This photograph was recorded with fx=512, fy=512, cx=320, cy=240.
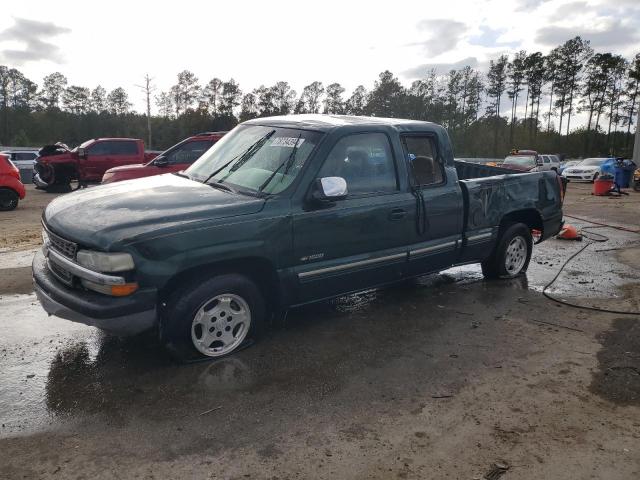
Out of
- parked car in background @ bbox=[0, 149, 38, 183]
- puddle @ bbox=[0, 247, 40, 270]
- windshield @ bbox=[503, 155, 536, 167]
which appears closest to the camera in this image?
puddle @ bbox=[0, 247, 40, 270]

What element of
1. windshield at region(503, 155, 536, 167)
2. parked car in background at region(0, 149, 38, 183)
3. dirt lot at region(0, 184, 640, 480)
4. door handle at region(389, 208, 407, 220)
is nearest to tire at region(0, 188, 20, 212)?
dirt lot at region(0, 184, 640, 480)

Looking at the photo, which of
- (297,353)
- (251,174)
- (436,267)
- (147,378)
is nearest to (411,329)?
(436,267)

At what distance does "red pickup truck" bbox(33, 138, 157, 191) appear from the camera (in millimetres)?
16844

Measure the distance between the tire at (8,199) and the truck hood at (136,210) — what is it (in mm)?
10372

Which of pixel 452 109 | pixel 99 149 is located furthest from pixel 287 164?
pixel 452 109

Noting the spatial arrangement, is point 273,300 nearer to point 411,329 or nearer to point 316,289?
point 316,289

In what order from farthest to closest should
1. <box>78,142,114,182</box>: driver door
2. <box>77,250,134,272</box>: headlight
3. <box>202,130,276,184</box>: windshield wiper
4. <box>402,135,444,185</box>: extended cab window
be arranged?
<box>78,142,114,182</box>: driver door → <box>402,135,444,185</box>: extended cab window → <box>202,130,276,184</box>: windshield wiper → <box>77,250,134,272</box>: headlight

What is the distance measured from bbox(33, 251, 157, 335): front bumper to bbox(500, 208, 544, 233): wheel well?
4420 mm

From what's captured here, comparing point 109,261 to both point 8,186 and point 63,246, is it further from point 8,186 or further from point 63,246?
point 8,186

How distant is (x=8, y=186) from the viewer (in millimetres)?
12898

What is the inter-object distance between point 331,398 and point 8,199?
1273cm

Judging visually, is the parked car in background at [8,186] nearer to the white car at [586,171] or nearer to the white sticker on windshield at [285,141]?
the white sticker on windshield at [285,141]

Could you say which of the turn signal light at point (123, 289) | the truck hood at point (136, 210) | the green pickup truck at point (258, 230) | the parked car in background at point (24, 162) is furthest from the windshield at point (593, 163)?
the turn signal light at point (123, 289)

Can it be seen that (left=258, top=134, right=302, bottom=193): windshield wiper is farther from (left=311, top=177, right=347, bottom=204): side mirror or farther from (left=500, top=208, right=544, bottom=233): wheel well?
(left=500, top=208, right=544, bottom=233): wheel well
